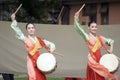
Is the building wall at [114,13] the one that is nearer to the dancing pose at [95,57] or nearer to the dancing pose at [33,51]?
the dancing pose at [95,57]

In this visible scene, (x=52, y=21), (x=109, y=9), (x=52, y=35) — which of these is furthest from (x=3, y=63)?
(x=52, y=21)

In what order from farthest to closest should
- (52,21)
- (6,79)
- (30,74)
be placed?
(52,21)
(6,79)
(30,74)

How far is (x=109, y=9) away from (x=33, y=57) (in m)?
12.4

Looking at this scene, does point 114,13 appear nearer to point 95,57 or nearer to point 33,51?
point 95,57

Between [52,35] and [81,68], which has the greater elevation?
[52,35]

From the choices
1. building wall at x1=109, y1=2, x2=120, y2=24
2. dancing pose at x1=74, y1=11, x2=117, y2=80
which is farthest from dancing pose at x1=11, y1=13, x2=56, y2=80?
building wall at x1=109, y1=2, x2=120, y2=24

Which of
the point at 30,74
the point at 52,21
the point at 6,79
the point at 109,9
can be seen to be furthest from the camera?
the point at 52,21

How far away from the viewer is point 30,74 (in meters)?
8.46

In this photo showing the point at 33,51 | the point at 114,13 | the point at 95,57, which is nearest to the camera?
the point at 33,51

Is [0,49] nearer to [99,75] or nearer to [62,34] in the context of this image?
[62,34]

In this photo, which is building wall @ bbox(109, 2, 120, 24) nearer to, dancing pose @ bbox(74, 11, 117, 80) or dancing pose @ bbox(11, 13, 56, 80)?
dancing pose @ bbox(74, 11, 117, 80)

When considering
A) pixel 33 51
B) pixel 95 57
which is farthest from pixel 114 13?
pixel 33 51

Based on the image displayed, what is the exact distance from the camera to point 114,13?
2036 centimetres

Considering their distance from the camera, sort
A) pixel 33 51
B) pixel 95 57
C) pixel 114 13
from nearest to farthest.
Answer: pixel 33 51, pixel 95 57, pixel 114 13
